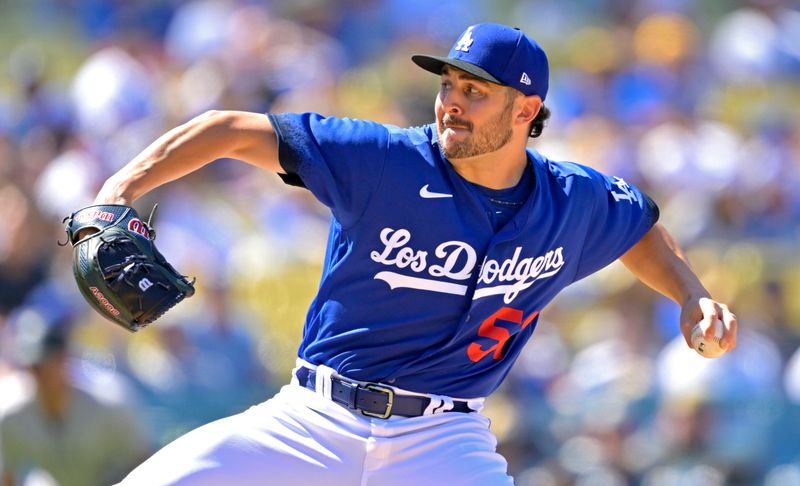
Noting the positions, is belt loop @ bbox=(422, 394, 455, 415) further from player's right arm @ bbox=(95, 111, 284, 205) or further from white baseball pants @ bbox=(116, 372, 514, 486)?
player's right arm @ bbox=(95, 111, 284, 205)

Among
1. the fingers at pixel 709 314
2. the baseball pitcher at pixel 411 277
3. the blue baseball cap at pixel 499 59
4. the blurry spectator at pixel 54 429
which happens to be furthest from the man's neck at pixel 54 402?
the fingers at pixel 709 314

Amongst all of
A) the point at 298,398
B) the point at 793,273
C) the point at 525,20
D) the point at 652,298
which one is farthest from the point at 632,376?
the point at 298,398

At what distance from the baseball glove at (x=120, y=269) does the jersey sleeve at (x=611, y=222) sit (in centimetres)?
153

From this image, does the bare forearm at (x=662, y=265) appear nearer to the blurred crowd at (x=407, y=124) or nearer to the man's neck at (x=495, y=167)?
the man's neck at (x=495, y=167)

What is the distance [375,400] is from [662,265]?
1212 millimetres

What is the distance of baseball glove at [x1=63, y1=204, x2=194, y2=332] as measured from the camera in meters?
2.97

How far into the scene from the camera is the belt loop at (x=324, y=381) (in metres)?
3.57

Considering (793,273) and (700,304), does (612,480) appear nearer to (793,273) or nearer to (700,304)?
(793,273)

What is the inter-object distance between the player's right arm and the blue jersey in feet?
0.19

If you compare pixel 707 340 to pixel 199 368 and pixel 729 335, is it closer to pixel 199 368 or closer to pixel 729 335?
pixel 729 335

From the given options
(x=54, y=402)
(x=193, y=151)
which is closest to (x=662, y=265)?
(x=193, y=151)

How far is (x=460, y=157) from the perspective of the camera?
3.66m

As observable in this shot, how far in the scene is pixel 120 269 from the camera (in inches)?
117

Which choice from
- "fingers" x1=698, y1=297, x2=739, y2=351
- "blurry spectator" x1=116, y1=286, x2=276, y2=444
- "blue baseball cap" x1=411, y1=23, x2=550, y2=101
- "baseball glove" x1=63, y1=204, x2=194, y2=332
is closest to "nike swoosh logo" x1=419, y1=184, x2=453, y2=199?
"blue baseball cap" x1=411, y1=23, x2=550, y2=101
